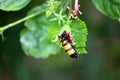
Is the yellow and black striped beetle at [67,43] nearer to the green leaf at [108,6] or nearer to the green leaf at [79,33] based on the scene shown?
the green leaf at [79,33]

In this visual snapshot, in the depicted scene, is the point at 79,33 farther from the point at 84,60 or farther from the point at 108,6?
the point at 84,60

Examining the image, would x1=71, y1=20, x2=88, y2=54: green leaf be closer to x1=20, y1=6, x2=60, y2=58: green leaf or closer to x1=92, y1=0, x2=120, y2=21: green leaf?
x1=92, y1=0, x2=120, y2=21: green leaf

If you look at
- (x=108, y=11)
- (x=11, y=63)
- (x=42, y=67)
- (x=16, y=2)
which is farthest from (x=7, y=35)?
(x=108, y=11)

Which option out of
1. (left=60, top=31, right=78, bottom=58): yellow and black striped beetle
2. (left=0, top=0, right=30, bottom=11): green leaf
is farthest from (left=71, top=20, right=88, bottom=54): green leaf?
(left=0, top=0, right=30, bottom=11): green leaf

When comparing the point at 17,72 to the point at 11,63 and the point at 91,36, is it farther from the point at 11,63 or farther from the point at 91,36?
the point at 91,36

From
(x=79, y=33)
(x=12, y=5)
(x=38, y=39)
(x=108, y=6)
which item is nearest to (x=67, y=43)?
(x=79, y=33)
